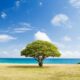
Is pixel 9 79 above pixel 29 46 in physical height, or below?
below

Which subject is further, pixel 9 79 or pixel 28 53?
pixel 28 53

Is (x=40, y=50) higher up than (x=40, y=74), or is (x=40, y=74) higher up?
(x=40, y=50)

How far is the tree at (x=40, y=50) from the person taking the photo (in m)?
57.3

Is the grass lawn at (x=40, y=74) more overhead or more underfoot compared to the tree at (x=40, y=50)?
more underfoot

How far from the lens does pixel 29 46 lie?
2311 inches

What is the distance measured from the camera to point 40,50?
57.2m

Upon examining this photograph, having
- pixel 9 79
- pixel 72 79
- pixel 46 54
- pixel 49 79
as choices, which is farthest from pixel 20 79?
pixel 46 54

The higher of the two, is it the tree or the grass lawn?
the tree

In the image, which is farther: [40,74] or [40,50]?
[40,50]

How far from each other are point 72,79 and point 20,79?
5697 millimetres

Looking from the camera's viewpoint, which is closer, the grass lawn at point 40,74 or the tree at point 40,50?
the grass lawn at point 40,74

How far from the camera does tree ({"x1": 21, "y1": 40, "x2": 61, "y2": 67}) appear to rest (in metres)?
57.3

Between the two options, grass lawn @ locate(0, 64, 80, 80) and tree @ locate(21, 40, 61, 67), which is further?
tree @ locate(21, 40, 61, 67)

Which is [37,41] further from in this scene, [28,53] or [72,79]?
[72,79]
